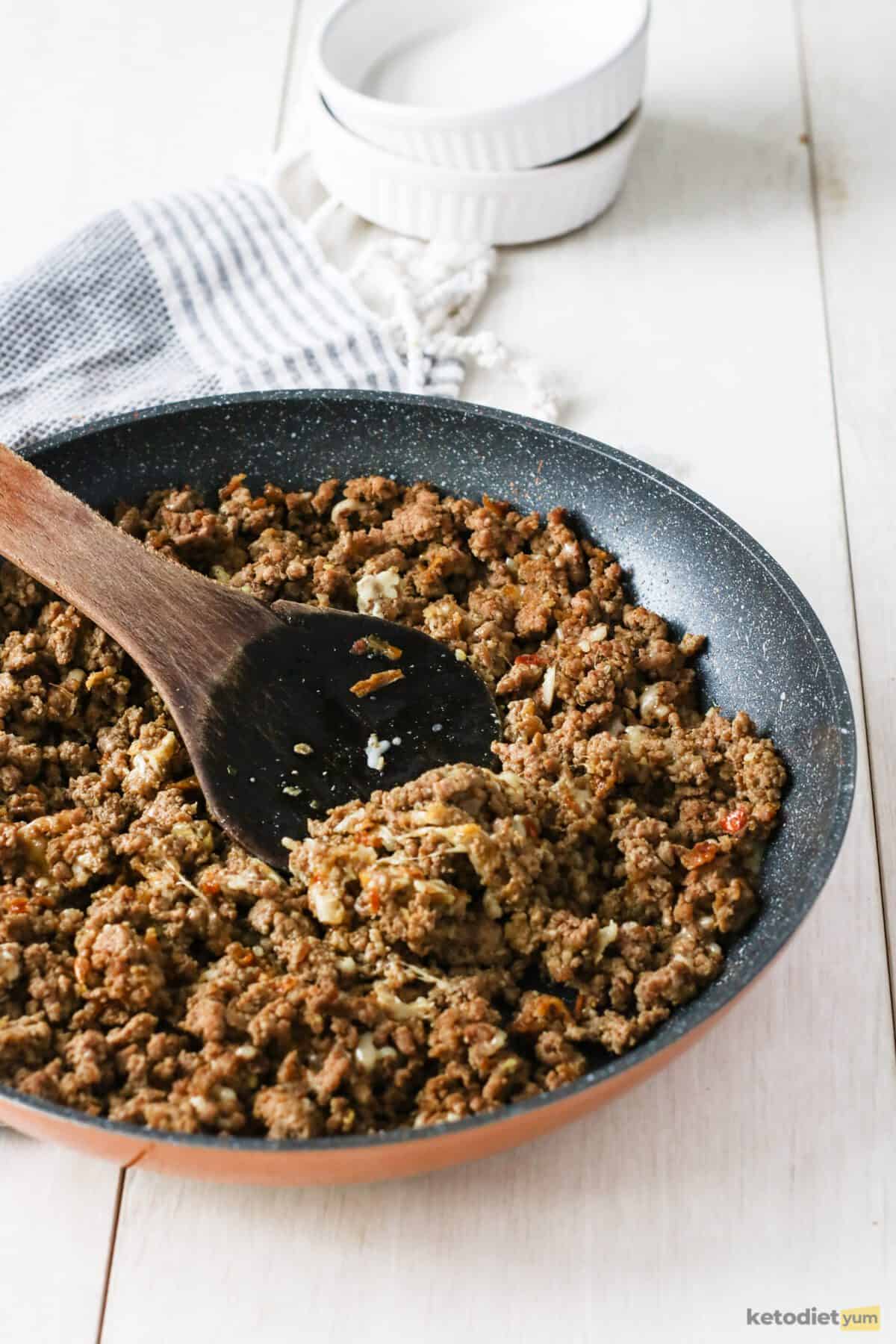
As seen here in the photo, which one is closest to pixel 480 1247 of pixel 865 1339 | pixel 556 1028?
pixel 556 1028

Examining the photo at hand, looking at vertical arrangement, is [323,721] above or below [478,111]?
below

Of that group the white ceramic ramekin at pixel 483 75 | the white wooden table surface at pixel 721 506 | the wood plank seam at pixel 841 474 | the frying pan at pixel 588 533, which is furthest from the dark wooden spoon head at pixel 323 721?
the white ceramic ramekin at pixel 483 75

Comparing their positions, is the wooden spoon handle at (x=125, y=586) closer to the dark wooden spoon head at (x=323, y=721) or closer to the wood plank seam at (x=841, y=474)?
the dark wooden spoon head at (x=323, y=721)

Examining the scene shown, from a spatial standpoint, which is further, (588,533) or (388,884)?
(588,533)

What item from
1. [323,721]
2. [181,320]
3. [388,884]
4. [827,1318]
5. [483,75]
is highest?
[483,75]

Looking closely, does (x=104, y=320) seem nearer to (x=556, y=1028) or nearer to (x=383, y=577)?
(x=383, y=577)

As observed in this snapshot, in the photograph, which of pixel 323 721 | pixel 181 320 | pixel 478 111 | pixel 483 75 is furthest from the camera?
pixel 483 75

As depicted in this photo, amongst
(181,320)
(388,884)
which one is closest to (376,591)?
(388,884)

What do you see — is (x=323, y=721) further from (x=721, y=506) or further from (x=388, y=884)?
(x=721, y=506)
